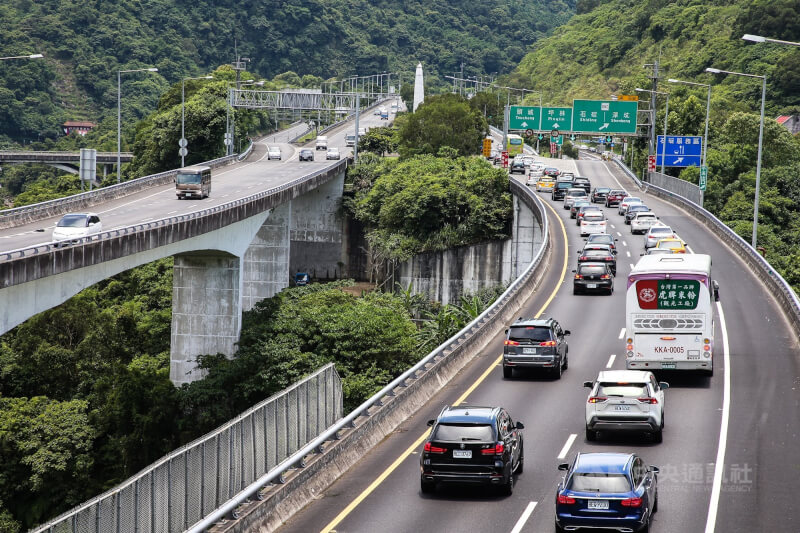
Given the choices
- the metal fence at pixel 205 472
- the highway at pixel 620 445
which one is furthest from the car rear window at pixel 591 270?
the metal fence at pixel 205 472

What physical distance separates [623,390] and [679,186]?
68595mm

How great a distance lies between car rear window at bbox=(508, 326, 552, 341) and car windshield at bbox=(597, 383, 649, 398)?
758cm

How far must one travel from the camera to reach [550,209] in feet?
270

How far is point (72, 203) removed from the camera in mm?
55906

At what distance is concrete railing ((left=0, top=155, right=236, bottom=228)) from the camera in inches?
1905

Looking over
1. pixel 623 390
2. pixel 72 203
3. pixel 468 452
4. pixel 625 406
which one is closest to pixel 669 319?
pixel 623 390

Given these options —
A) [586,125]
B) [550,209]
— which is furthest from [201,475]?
[586,125]

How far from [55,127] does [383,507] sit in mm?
154640

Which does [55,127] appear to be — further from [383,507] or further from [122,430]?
[383,507]

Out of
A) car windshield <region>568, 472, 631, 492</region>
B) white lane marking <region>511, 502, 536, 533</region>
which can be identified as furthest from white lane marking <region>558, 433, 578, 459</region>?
car windshield <region>568, 472, 631, 492</region>

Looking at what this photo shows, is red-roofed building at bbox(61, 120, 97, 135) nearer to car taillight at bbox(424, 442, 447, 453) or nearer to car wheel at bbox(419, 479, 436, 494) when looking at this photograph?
car wheel at bbox(419, 479, 436, 494)

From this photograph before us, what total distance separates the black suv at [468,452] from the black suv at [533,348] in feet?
37.2

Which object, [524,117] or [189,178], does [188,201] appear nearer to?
[189,178]

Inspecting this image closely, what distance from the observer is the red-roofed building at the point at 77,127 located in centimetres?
16300
